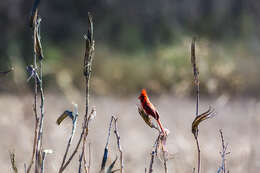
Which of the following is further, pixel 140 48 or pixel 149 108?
pixel 140 48

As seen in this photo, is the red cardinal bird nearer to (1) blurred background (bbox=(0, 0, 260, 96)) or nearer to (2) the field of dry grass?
(2) the field of dry grass

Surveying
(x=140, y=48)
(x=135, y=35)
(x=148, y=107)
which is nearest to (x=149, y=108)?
(x=148, y=107)

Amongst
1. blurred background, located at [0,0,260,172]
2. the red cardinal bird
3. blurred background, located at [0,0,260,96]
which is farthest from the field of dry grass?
blurred background, located at [0,0,260,96]

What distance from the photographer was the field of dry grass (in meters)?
2.59

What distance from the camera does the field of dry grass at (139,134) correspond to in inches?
102

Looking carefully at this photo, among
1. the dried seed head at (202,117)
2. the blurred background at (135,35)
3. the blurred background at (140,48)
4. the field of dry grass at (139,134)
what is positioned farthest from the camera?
the blurred background at (135,35)

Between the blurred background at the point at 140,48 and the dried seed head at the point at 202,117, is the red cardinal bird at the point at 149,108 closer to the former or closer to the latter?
the dried seed head at the point at 202,117

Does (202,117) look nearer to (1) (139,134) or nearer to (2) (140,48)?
(1) (139,134)

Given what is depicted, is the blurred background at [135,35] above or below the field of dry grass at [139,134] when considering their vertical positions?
above

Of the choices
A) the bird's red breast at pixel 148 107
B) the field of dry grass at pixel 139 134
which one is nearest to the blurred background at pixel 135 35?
the field of dry grass at pixel 139 134

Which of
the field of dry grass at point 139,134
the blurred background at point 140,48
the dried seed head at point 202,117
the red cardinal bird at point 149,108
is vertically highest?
the blurred background at point 140,48

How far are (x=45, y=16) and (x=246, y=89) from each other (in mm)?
3556

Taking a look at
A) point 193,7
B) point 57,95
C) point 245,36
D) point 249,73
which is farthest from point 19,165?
point 193,7

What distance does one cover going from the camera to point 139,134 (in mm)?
4117
